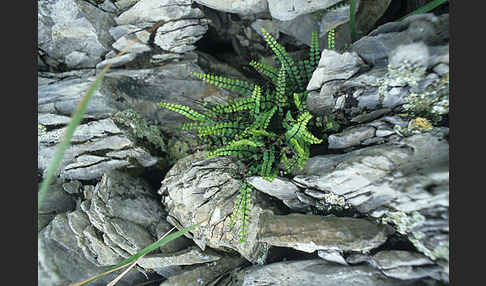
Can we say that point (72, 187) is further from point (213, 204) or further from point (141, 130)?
point (213, 204)

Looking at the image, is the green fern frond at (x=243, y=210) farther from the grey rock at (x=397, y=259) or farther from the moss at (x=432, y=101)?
the moss at (x=432, y=101)

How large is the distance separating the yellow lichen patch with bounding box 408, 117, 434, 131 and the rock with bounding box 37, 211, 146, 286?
315cm

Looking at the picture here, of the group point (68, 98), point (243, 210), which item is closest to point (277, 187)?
point (243, 210)

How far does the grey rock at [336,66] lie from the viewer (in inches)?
91.5

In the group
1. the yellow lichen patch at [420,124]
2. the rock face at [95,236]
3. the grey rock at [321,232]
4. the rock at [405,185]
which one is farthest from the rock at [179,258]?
the yellow lichen patch at [420,124]

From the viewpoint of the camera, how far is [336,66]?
2.38 metres

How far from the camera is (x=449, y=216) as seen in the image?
1798 millimetres

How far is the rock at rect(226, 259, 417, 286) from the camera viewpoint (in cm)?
201

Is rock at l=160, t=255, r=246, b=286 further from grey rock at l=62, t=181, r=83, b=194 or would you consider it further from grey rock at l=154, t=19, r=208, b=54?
grey rock at l=154, t=19, r=208, b=54

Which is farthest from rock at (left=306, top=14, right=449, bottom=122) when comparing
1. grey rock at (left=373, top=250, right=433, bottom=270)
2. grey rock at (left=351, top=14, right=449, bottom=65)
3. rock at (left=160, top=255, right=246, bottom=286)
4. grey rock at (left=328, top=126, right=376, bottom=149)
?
rock at (left=160, top=255, right=246, bottom=286)

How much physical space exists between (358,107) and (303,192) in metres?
0.93

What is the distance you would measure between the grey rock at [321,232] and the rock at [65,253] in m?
1.82

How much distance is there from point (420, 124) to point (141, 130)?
2.83 meters

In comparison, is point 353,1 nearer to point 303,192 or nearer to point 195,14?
point 195,14
